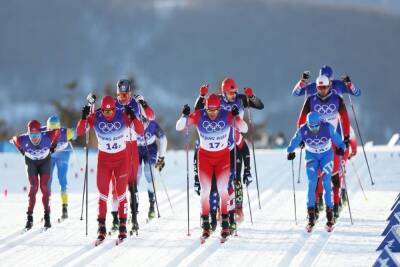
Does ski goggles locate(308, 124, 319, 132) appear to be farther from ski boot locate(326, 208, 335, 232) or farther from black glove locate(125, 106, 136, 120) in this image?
black glove locate(125, 106, 136, 120)

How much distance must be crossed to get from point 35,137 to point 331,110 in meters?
4.77

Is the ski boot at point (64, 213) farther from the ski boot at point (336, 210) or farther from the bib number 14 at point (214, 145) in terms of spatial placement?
the ski boot at point (336, 210)

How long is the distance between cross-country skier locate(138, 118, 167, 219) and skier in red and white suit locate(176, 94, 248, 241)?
2.30 m

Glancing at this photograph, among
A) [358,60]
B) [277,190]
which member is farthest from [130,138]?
[358,60]

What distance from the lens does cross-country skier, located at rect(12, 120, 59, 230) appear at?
43.4ft

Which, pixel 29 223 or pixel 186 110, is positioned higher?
pixel 186 110

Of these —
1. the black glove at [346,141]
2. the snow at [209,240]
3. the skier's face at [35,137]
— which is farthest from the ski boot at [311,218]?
the skier's face at [35,137]

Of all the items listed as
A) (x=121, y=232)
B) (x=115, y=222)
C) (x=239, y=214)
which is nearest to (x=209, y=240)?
(x=121, y=232)

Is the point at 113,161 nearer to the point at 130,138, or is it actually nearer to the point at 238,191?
the point at 130,138

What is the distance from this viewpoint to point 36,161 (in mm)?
13305

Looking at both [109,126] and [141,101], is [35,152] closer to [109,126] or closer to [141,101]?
[141,101]

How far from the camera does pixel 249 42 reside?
165 meters

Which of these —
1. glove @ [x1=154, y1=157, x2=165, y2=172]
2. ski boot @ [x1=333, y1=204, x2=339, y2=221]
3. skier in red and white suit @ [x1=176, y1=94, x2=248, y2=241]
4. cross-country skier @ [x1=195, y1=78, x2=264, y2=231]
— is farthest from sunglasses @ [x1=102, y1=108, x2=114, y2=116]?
ski boot @ [x1=333, y1=204, x2=339, y2=221]

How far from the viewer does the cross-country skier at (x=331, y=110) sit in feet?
43.2
